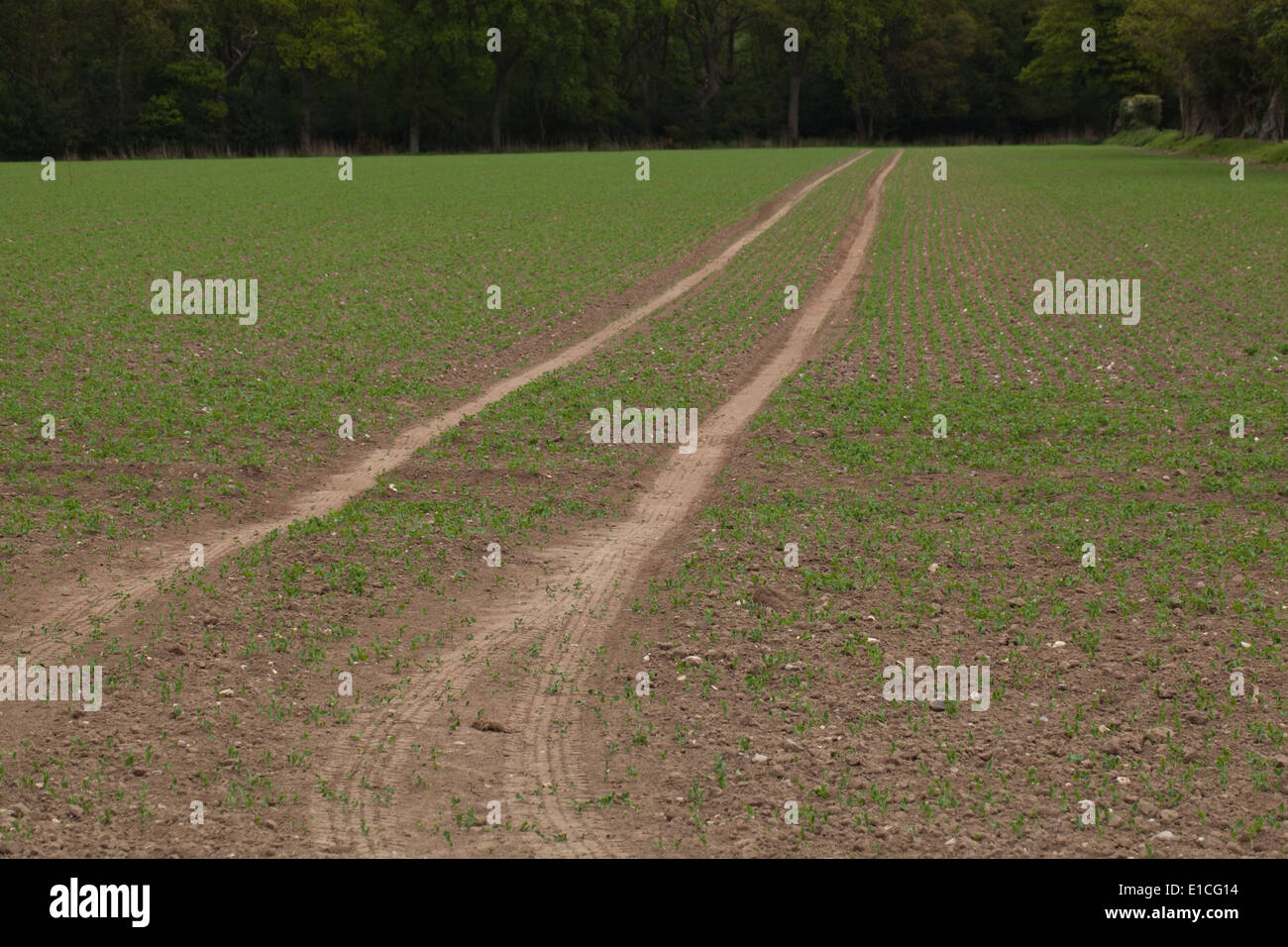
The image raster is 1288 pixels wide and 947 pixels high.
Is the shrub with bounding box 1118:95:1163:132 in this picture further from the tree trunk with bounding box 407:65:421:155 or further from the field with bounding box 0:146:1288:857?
the field with bounding box 0:146:1288:857

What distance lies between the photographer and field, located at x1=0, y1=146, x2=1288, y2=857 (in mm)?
6742

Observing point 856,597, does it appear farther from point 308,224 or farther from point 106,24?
point 106,24

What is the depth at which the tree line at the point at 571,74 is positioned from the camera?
86.7m

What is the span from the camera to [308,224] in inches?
1355

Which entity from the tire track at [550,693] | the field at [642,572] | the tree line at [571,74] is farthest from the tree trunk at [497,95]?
the tire track at [550,693]

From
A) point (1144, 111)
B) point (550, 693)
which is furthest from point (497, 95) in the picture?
point (550, 693)

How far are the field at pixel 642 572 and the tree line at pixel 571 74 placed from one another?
52779 millimetres

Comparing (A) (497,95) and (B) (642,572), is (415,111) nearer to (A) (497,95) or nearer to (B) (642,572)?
(A) (497,95)

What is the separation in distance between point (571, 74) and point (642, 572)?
9908 centimetres

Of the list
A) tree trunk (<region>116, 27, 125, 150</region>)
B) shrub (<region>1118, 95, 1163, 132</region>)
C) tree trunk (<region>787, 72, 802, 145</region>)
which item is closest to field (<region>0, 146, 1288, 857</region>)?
tree trunk (<region>116, 27, 125, 150</region>)

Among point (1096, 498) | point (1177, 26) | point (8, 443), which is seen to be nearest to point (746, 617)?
point (1096, 498)

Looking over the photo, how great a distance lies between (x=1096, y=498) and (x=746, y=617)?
4455 millimetres

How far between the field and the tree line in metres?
52.8

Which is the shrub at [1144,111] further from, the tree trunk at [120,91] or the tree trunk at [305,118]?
the tree trunk at [120,91]
